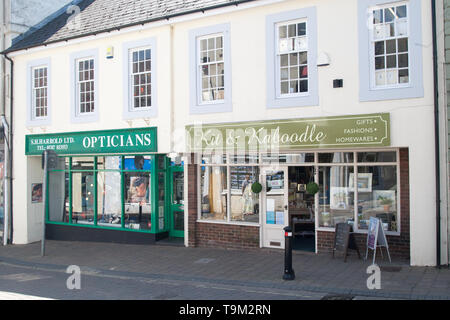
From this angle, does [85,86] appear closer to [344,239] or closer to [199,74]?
[199,74]

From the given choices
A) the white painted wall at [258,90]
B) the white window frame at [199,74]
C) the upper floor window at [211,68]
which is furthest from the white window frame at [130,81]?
the upper floor window at [211,68]

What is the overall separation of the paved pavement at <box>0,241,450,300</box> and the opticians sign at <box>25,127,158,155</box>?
284 cm

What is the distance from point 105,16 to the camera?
14422 millimetres

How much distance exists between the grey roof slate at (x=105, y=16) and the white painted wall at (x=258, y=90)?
322 millimetres

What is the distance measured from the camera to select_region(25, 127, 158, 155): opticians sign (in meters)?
12.9

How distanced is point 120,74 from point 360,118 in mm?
7020

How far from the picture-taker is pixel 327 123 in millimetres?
10281

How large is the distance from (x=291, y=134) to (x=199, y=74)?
10.2ft

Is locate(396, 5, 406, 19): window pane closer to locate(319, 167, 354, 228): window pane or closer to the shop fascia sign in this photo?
the shop fascia sign

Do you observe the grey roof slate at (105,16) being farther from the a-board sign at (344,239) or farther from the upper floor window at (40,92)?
the a-board sign at (344,239)

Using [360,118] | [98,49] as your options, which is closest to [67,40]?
→ [98,49]

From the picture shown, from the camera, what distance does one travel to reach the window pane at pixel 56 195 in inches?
611

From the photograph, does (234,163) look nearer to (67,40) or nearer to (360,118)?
(360,118)

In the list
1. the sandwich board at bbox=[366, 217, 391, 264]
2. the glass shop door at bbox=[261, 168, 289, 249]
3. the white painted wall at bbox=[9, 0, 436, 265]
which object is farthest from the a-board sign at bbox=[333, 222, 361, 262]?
the glass shop door at bbox=[261, 168, 289, 249]
